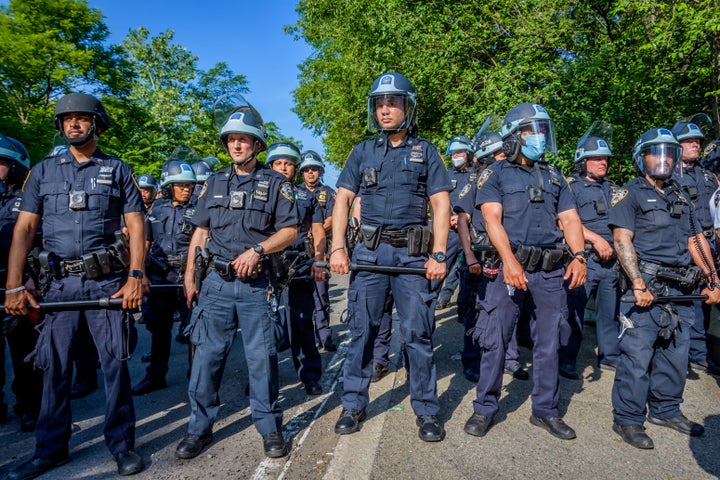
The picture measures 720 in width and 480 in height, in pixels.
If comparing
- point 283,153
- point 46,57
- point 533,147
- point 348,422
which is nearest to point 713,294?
point 533,147

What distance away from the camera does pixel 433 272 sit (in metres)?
3.37

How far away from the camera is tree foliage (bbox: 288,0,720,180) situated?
7.95m

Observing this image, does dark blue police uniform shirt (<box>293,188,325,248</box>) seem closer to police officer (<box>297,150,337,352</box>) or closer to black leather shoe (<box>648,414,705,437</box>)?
police officer (<box>297,150,337,352</box>)

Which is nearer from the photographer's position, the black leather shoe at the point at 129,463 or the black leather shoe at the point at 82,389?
the black leather shoe at the point at 129,463

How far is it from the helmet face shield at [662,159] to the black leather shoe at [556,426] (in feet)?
7.12

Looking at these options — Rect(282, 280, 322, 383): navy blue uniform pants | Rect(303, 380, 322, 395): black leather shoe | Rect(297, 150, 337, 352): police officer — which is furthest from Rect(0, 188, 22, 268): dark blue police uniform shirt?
Rect(303, 380, 322, 395): black leather shoe

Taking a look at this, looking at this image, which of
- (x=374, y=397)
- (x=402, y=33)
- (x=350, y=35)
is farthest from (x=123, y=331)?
(x=350, y=35)

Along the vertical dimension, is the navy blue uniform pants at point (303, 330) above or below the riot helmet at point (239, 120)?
below

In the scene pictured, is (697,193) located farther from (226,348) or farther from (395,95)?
(226,348)

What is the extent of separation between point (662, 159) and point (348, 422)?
10.9 feet

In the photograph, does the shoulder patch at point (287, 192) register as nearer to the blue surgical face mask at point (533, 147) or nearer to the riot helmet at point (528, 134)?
the riot helmet at point (528, 134)

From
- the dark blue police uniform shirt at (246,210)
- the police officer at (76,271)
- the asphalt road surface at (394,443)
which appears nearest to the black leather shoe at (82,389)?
the asphalt road surface at (394,443)

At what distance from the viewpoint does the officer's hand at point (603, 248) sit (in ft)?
16.9

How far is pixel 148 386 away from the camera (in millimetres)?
4719
